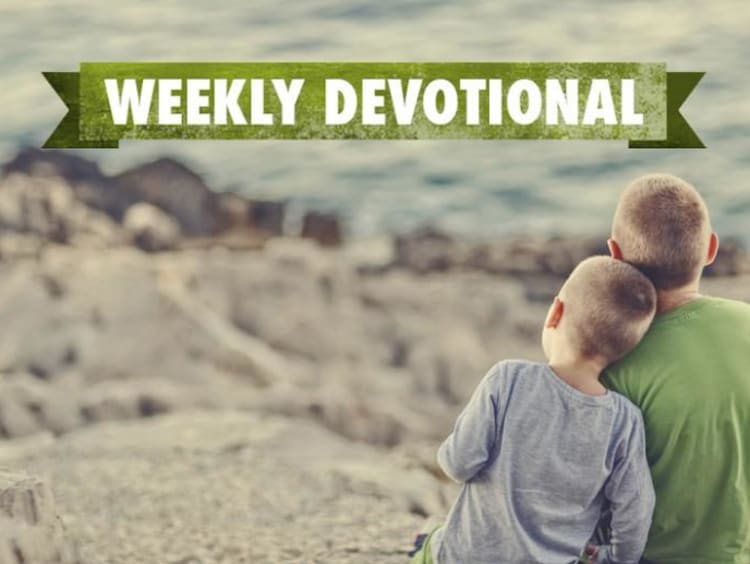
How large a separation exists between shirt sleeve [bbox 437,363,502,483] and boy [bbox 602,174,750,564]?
185 millimetres

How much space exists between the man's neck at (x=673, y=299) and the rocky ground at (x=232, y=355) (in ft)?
4.11

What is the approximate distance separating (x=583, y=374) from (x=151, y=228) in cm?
384

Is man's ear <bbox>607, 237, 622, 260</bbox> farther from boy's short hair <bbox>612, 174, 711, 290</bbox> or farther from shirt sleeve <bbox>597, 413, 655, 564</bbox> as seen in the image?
shirt sleeve <bbox>597, 413, 655, 564</bbox>

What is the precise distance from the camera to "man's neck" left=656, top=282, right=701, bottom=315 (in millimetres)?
2223

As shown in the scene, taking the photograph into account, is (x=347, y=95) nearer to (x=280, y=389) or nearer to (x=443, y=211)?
(x=280, y=389)

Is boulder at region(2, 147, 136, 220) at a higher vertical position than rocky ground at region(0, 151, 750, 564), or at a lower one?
higher

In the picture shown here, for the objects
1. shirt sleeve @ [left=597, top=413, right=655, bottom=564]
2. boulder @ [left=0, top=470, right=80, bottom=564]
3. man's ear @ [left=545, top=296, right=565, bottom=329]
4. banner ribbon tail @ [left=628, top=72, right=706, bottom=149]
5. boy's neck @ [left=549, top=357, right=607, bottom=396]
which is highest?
banner ribbon tail @ [left=628, top=72, right=706, bottom=149]

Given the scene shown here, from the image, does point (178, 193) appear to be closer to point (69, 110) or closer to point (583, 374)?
point (69, 110)

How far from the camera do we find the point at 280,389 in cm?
495

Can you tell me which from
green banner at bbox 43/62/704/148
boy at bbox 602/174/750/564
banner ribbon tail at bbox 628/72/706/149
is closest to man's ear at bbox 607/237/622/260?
boy at bbox 602/174/750/564

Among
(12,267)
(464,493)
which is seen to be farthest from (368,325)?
(464,493)

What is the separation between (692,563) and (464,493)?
14.2 inches

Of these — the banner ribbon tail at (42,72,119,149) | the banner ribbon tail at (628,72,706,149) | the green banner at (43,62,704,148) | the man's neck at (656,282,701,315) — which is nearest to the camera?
the man's neck at (656,282,701,315)

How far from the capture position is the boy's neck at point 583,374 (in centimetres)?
214
